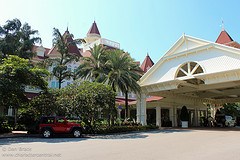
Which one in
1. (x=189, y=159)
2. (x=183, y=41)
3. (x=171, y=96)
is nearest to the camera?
(x=189, y=159)

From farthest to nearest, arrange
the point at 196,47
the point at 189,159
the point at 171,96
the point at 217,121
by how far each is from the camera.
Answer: the point at 217,121 → the point at 171,96 → the point at 196,47 → the point at 189,159

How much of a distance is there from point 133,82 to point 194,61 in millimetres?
6915

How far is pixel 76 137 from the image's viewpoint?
1870 centimetres

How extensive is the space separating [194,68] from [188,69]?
30.5 inches

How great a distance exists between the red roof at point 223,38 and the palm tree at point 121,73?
16.8m

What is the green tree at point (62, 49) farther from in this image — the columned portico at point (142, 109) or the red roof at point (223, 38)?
the red roof at point (223, 38)

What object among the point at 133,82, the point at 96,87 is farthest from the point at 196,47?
the point at 96,87

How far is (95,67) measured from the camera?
1040 inches

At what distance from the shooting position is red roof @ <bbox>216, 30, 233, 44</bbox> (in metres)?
35.6

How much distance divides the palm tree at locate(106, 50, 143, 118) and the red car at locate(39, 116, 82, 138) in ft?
24.4

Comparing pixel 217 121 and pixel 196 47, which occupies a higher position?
pixel 196 47

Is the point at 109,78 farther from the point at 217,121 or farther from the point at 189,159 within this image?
the point at 217,121

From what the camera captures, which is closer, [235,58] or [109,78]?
[235,58]

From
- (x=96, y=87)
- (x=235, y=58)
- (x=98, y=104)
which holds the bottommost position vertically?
(x=98, y=104)
